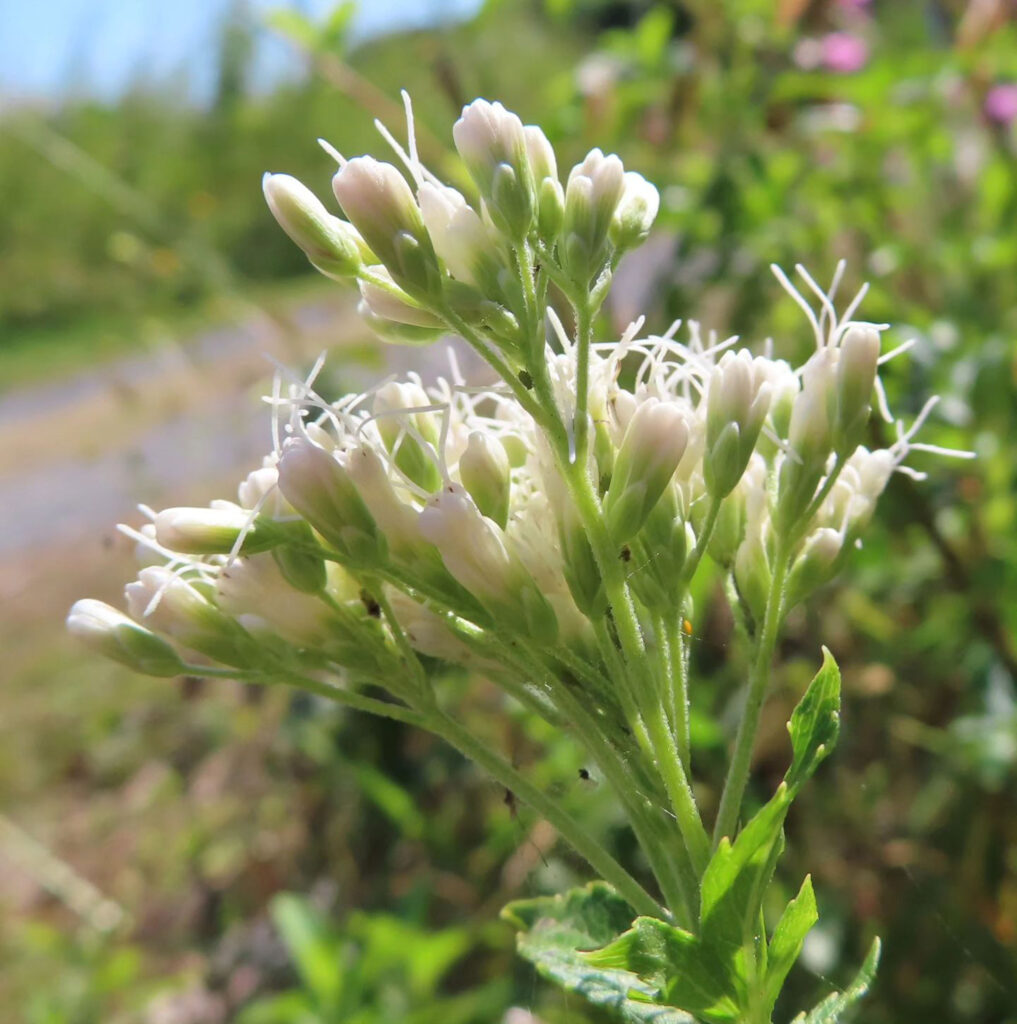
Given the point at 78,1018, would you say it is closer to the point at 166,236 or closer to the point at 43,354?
the point at 166,236

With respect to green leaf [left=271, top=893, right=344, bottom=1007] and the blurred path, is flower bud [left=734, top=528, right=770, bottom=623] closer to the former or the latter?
green leaf [left=271, top=893, right=344, bottom=1007]

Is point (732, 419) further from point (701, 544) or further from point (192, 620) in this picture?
point (192, 620)

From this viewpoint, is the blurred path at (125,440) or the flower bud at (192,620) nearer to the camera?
the flower bud at (192,620)

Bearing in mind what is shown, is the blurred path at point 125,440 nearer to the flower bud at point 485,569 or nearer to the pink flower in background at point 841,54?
the pink flower in background at point 841,54

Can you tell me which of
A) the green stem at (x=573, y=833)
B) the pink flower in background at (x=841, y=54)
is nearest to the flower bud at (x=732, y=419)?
the green stem at (x=573, y=833)

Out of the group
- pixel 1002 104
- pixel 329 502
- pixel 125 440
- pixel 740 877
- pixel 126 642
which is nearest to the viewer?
pixel 740 877

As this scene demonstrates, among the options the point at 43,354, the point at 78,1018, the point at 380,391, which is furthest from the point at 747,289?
the point at 43,354

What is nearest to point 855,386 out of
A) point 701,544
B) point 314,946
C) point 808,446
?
point 808,446

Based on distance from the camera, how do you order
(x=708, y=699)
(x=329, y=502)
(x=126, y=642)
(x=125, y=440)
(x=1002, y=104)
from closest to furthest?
(x=329, y=502) → (x=126, y=642) → (x=708, y=699) → (x=1002, y=104) → (x=125, y=440)
